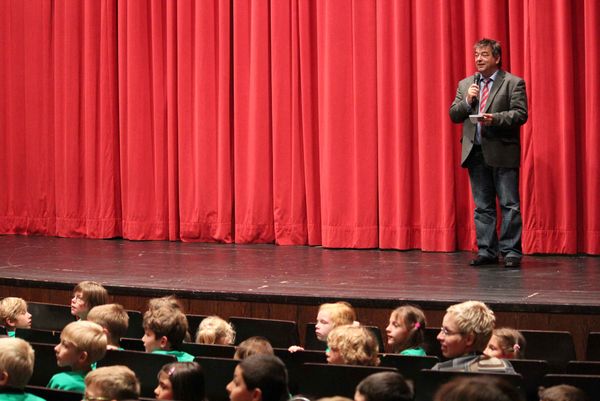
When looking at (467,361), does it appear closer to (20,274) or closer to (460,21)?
(20,274)

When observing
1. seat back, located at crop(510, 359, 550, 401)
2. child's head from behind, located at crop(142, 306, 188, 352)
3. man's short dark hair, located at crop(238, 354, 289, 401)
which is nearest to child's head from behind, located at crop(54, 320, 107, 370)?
child's head from behind, located at crop(142, 306, 188, 352)

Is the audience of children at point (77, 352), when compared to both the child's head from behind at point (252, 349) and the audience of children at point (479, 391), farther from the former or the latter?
the audience of children at point (479, 391)

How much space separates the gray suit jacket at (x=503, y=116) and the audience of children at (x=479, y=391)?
13.4 ft

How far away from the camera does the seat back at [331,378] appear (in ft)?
11.0

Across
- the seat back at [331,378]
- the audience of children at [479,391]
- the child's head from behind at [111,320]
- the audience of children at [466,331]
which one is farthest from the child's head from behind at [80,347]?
the audience of children at [479,391]

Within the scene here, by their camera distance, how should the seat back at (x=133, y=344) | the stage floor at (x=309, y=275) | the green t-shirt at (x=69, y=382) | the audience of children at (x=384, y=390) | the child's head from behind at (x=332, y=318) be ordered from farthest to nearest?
the stage floor at (x=309, y=275)
the seat back at (x=133, y=344)
the child's head from behind at (x=332, y=318)
the green t-shirt at (x=69, y=382)
the audience of children at (x=384, y=390)

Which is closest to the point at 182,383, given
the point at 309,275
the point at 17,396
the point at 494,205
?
the point at 17,396

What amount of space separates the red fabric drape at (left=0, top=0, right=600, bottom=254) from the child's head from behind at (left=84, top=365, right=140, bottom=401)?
4.62 m

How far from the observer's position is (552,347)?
419 centimetres

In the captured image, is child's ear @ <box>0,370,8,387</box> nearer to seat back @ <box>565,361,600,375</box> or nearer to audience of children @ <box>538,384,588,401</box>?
audience of children @ <box>538,384,588,401</box>

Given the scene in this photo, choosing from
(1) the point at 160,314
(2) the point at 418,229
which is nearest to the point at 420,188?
(2) the point at 418,229

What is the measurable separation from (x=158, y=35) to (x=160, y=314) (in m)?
5.26

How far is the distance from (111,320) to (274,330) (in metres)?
0.76

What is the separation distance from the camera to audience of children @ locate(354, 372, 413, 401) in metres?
2.63
